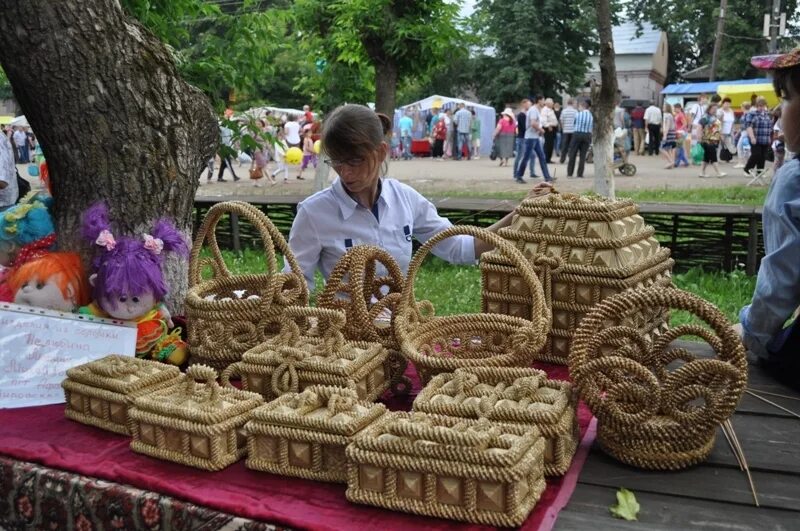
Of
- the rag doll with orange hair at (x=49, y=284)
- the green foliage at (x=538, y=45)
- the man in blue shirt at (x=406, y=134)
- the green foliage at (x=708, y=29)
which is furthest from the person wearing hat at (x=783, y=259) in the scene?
the green foliage at (x=708, y=29)

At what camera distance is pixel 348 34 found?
7980 millimetres

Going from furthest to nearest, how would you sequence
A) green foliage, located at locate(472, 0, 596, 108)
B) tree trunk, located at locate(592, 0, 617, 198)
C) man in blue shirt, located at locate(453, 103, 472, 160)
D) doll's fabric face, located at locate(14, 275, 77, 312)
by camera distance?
green foliage, located at locate(472, 0, 596, 108), man in blue shirt, located at locate(453, 103, 472, 160), tree trunk, located at locate(592, 0, 617, 198), doll's fabric face, located at locate(14, 275, 77, 312)

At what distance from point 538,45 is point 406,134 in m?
8.22

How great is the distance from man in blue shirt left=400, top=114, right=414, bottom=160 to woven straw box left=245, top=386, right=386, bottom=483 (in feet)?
67.0

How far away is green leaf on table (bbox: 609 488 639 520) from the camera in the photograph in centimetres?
131

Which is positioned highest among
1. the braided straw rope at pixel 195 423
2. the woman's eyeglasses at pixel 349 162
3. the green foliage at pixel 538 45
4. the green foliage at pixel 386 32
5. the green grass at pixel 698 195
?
the green foliage at pixel 538 45

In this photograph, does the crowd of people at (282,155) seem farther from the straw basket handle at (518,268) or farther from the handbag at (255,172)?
the straw basket handle at (518,268)

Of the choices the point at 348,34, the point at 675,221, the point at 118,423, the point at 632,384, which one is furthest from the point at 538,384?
the point at 348,34

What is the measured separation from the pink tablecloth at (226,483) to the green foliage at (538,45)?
26.6 metres

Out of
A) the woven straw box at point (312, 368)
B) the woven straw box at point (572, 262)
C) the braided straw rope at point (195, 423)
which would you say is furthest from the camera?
the woven straw box at point (572, 262)

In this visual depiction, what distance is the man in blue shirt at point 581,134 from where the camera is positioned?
12570 mm

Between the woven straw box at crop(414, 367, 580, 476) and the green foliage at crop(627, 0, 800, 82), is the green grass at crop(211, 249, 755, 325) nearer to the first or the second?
the woven straw box at crop(414, 367, 580, 476)

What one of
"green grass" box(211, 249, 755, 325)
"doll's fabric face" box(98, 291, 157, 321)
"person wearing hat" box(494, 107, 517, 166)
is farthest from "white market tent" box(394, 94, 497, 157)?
"doll's fabric face" box(98, 291, 157, 321)

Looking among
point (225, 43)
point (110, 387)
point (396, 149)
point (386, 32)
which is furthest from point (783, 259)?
point (396, 149)
